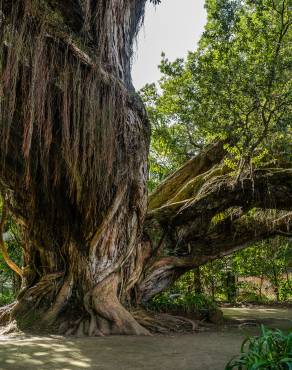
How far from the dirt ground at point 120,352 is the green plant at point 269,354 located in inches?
21.6

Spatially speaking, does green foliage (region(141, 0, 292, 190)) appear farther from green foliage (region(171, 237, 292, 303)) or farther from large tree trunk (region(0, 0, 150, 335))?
green foliage (region(171, 237, 292, 303))

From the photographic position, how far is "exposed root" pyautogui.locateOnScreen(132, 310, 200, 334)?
5113 millimetres

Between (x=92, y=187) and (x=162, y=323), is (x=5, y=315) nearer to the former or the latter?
(x=162, y=323)

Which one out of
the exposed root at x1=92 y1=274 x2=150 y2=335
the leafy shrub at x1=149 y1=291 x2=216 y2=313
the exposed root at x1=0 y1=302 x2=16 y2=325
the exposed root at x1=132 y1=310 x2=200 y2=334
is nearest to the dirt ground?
the exposed root at x1=92 y1=274 x2=150 y2=335

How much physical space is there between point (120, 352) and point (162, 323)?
192 centimetres

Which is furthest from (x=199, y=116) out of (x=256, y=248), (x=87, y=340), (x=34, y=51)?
(x=256, y=248)

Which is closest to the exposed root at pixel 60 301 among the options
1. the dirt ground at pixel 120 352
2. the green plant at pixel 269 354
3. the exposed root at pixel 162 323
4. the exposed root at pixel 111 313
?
the exposed root at pixel 111 313

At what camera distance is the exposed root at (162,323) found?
5.11 m

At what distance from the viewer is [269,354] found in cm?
225

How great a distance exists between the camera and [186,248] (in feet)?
22.2

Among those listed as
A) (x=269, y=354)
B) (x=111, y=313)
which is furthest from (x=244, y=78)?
(x=269, y=354)

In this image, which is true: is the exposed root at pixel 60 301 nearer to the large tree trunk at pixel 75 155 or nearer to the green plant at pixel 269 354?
the large tree trunk at pixel 75 155

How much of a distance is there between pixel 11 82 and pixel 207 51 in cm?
275

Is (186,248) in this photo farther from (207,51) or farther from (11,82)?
(11,82)
